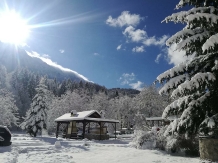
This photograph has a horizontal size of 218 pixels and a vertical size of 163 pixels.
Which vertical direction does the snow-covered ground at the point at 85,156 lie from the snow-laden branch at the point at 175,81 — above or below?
below

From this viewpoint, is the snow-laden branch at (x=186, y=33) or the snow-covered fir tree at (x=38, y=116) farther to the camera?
the snow-covered fir tree at (x=38, y=116)

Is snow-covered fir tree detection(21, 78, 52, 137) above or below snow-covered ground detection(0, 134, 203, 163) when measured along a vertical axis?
above

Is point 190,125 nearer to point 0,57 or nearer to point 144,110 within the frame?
point 144,110

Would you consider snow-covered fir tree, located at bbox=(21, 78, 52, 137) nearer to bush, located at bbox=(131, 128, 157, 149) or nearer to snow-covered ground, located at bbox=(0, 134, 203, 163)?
snow-covered ground, located at bbox=(0, 134, 203, 163)

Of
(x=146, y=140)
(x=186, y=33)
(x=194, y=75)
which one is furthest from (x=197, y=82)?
(x=146, y=140)

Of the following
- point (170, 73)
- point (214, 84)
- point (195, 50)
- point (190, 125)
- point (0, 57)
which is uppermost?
point (0, 57)

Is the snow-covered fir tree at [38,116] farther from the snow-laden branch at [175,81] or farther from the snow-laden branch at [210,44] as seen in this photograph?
the snow-laden branch at [210,44]

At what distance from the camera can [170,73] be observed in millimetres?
7715

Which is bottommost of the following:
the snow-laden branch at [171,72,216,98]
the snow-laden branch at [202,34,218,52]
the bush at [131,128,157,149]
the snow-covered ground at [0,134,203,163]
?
the snow-covered ground at [0,134,203,163]

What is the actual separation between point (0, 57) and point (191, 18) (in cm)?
19723

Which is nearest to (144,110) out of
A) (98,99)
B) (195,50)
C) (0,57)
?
(98,99)

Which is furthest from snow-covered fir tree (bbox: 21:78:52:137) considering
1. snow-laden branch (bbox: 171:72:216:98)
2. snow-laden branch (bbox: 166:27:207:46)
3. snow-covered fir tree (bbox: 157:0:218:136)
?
snow-laden branch (bbox: 171:72:216:98)

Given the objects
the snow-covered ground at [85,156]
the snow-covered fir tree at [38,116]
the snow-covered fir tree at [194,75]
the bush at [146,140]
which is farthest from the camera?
the snow-covered fir tree at [38,116]

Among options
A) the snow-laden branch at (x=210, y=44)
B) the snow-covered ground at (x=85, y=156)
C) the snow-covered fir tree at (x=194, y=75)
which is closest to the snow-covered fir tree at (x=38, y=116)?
the snow-covered ground at (x=85, y=156)
